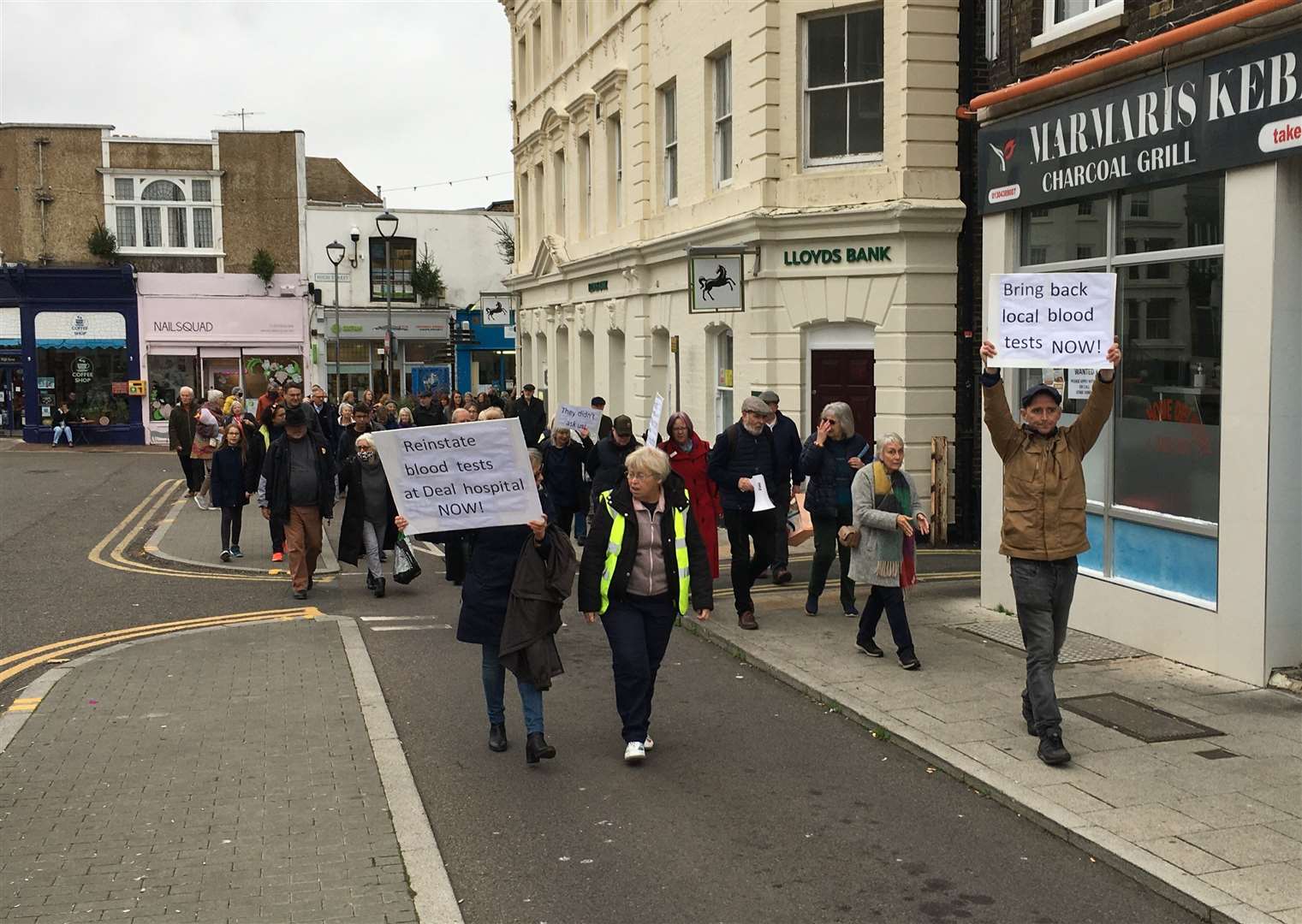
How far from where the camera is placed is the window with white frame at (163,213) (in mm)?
42562

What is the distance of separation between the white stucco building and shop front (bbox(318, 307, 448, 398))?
2726cm

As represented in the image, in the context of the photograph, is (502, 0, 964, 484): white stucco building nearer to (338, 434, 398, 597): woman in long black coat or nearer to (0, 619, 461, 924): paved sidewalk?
(338, 434, 398, 597): woman in long black coat

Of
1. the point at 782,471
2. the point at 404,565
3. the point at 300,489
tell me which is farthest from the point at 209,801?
the point at 782,471

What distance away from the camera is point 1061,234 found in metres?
11.0

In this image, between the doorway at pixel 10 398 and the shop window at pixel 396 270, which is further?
the shop window at pixel 396 270

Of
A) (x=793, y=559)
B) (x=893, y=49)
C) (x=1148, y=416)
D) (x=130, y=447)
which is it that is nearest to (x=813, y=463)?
(x=1148, y=416)

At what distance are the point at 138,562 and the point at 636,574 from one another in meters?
10.7

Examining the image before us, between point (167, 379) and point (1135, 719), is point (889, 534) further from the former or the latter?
point (167, 379)

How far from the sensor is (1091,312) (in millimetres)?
7457

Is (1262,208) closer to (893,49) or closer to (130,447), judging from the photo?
(893,49)

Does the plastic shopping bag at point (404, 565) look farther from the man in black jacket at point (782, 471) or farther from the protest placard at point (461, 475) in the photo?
the protest placard at point (461, 475)

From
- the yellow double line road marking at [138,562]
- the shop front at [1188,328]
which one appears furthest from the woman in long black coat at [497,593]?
the yellow double line road marking at [138,562]

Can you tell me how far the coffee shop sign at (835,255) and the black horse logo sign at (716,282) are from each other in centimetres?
182

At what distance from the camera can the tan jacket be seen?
7258 mm
